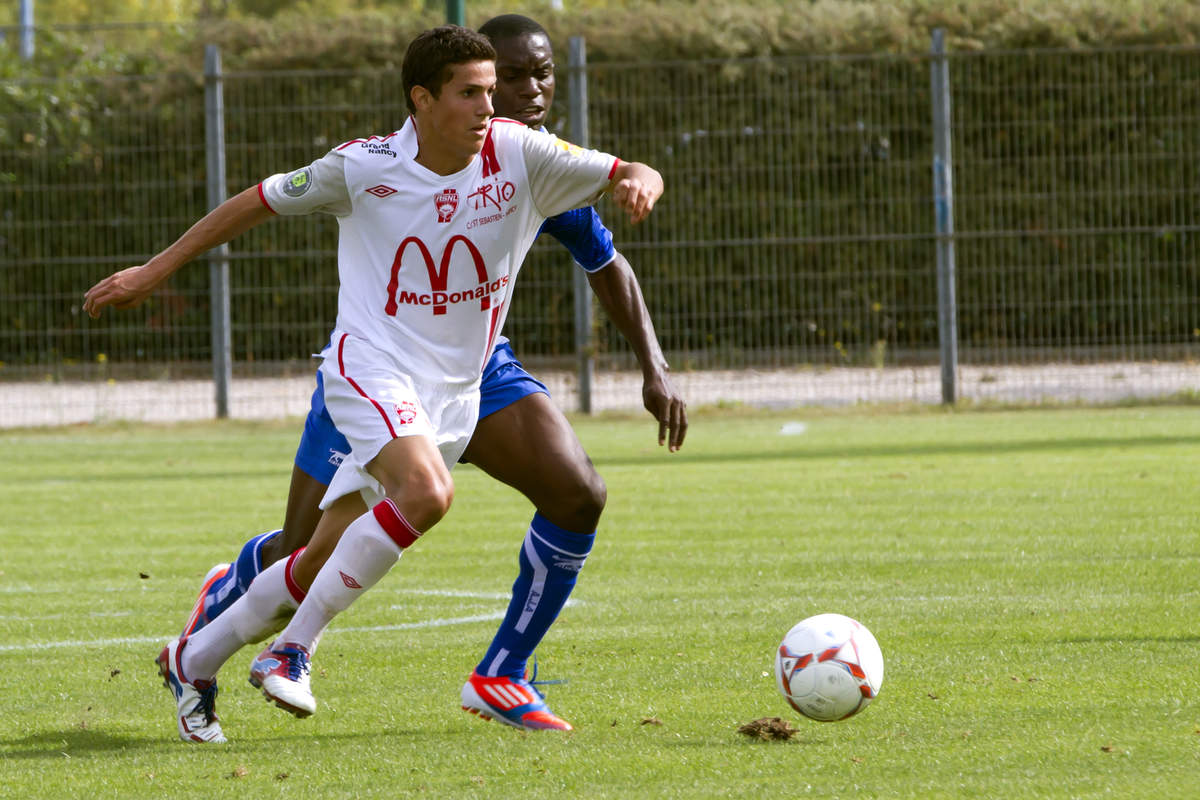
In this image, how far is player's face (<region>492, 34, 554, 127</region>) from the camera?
18.9 feet

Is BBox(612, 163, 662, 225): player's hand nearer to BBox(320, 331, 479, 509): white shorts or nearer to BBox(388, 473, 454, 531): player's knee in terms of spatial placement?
BBox(320, 331, 479, 509): white shorts

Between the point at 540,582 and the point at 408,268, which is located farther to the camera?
the point at 540,582

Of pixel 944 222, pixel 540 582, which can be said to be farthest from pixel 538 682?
pixel 944 222

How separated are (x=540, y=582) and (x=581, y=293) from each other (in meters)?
10.8

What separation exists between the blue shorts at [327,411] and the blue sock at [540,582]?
37cm

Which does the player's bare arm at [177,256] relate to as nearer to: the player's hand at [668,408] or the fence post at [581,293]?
the player's hand at [668,408]

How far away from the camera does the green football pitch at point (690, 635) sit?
13.8 feet

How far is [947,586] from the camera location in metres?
7.01

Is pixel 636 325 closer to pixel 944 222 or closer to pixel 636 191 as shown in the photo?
pixel 636 191

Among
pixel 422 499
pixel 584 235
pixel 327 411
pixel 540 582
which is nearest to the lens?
pixel 422 499

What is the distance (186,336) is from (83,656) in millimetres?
10890

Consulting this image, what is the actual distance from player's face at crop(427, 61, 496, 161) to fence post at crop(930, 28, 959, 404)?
11.3 meters

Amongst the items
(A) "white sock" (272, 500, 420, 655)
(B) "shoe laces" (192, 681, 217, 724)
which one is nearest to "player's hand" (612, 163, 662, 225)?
(A) "white sock" (272, 500, 420, 655)

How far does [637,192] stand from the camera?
461cm
